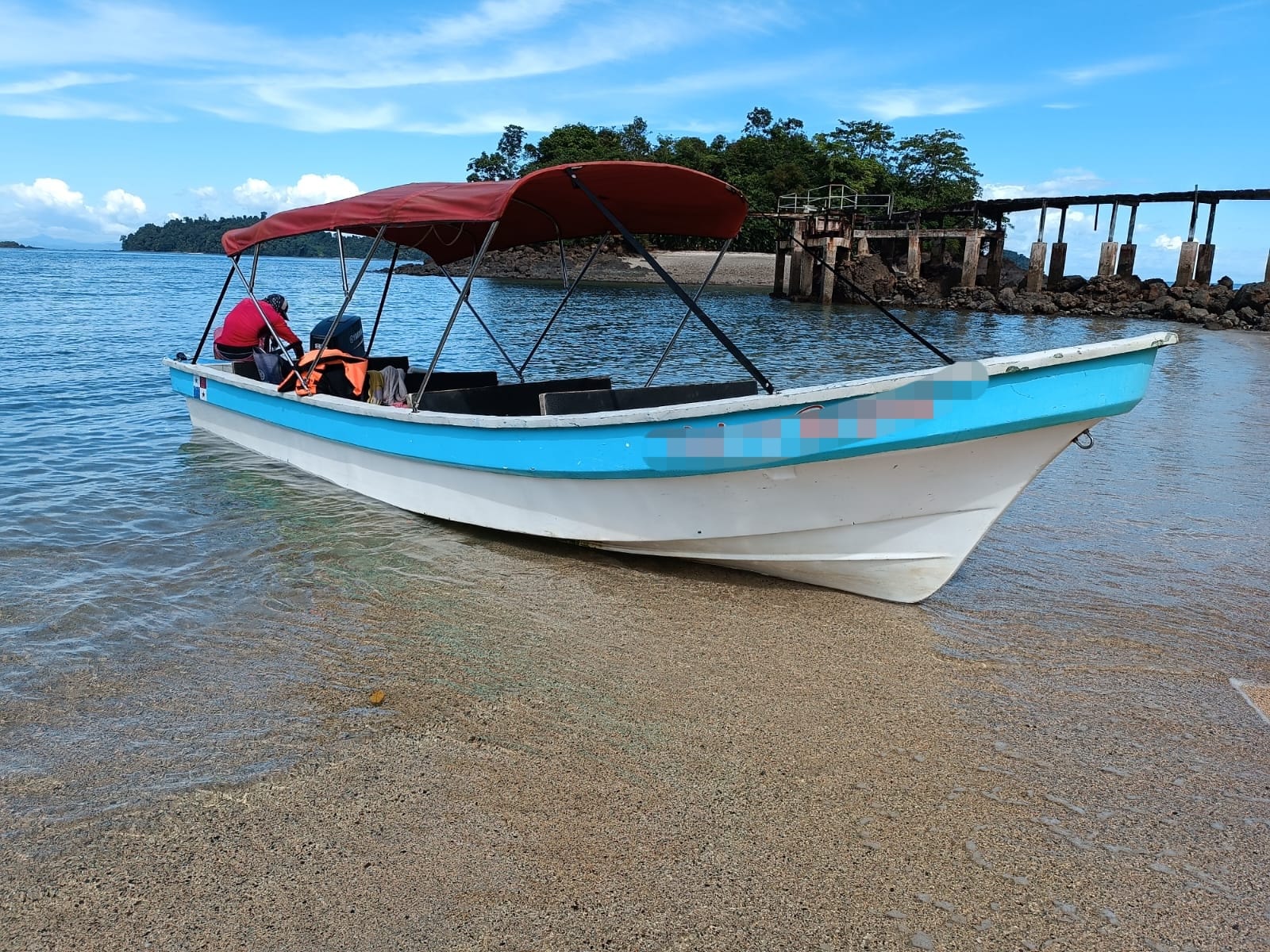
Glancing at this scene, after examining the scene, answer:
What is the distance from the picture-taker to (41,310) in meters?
29.3

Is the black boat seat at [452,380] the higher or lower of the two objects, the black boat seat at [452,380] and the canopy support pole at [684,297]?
the lower

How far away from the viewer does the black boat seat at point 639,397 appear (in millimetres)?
6348

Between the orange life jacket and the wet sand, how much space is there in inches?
133

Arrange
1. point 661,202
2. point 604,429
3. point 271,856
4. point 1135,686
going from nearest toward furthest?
point 271,856
point 1135,686
point 604,429
point 661,202

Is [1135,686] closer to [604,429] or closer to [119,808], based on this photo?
[604,429]

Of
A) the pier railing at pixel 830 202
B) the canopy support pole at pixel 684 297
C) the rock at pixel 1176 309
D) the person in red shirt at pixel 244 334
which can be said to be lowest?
the rock at pixel 1176 309

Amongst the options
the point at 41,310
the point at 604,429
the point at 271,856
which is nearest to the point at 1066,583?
the point at 604,429

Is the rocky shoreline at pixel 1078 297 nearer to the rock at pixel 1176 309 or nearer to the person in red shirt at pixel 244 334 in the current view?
the rock at pixel 1176 309

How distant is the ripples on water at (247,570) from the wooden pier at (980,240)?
89.5 ft

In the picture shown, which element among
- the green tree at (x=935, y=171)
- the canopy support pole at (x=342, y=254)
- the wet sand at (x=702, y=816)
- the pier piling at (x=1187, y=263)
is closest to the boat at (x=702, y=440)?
the canopy support pole at (x=342, y=254)

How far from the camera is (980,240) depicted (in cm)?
4350

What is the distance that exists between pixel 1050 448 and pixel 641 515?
241cm

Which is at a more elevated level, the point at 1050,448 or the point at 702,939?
the point at 1050,448

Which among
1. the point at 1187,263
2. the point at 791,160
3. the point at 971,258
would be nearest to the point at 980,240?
the point at 971,258
